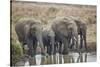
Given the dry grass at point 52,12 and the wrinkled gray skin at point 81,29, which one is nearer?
the dry grass at point 52,12

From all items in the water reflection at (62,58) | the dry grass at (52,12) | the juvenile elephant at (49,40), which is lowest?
the water reflection at (62,58)

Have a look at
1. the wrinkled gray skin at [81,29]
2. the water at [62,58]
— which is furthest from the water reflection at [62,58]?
the wrinkled gray skin at [81,29]

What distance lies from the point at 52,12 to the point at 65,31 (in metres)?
0.26

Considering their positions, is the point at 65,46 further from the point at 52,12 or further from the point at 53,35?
the point at 52,12

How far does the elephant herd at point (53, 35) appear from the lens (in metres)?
1.88

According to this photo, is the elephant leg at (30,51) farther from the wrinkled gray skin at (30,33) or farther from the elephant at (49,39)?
the elephant at (49,39)

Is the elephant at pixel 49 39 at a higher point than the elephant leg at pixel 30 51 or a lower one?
higher

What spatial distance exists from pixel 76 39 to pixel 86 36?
14 centimetres

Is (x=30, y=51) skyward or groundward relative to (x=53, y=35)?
groundward

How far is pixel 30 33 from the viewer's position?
189cm

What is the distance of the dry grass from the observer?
6.11 ft

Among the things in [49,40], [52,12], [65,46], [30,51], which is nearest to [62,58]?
[65,46]

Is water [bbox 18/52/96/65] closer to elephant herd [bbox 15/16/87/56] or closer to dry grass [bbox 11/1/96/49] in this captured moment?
elephant herd [bbox 15/16/87/56]

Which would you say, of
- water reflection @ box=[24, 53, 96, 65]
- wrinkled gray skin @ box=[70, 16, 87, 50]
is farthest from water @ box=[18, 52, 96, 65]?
wrinkled gray skin @ box=[70, 16, 87, 50]
